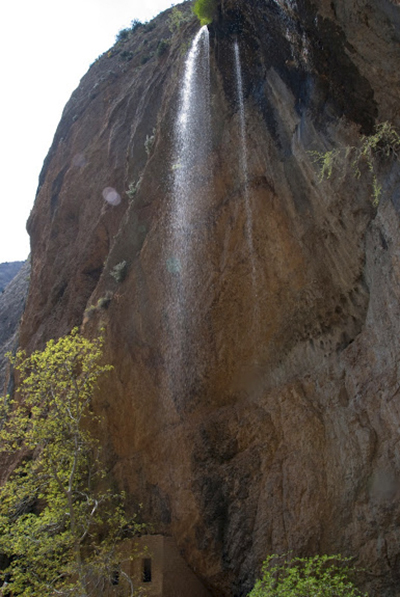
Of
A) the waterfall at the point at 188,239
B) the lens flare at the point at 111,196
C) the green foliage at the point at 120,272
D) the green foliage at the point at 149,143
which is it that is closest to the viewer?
the waterfall at the point at 188,239

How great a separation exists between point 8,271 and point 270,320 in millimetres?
73263

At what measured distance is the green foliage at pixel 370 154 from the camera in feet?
31.5

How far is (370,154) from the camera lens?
10.1 meters

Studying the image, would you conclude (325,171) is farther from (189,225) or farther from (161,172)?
(161,172)

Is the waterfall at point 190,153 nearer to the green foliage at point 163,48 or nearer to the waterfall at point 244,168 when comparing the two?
the waterfall at point 244,168

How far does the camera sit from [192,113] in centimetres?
1661

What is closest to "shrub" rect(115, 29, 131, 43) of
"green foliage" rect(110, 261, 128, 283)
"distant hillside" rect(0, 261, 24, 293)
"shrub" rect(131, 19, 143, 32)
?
"shrub" rect(131, 19, 143, 32)

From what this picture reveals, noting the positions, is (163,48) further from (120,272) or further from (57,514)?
(57,514)

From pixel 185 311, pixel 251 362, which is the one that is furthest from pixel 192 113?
pixel 251 362

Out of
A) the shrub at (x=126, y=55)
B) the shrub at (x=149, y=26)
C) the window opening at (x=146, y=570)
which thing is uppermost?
the shrub at (x=149, y=26)

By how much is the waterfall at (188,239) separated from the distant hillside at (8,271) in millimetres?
65804

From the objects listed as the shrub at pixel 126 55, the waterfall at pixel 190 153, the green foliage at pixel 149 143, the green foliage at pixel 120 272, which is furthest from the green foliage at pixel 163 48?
the green foliage at pixel 120 272

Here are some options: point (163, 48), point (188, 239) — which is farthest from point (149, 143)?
point (163, 48)

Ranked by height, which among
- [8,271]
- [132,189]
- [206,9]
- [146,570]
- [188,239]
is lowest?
[146,570]
